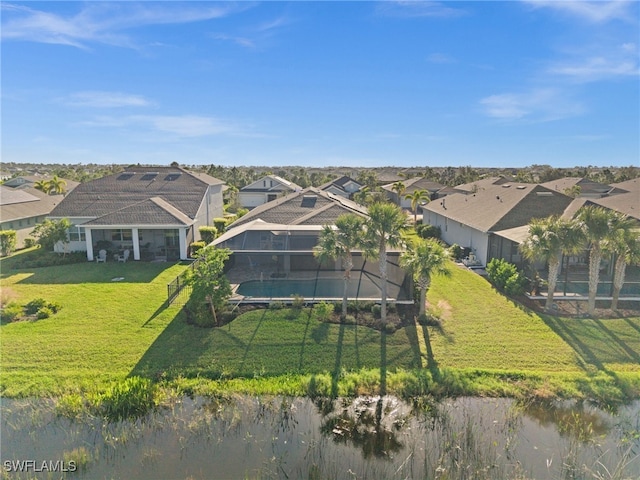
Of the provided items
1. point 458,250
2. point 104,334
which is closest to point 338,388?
point 104,334

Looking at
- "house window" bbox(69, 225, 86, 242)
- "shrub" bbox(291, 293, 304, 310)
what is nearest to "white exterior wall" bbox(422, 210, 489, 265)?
"shrub" bbox(291, 293, 304, 310)

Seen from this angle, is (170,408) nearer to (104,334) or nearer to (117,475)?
(117,475)

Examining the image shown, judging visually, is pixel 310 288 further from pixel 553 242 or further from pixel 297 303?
pixel 553 242

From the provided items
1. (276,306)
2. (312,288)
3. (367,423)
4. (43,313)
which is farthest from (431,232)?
(43,313)

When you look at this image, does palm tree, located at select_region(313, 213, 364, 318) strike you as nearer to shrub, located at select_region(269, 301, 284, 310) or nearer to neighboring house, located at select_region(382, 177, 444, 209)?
shrub, located at select_region(269, 301, 284, 310)

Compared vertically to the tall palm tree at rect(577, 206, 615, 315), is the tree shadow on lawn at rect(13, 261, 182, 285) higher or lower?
lower

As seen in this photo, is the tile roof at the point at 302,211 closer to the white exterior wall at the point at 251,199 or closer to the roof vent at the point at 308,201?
the roof vent at the point at 308,201
